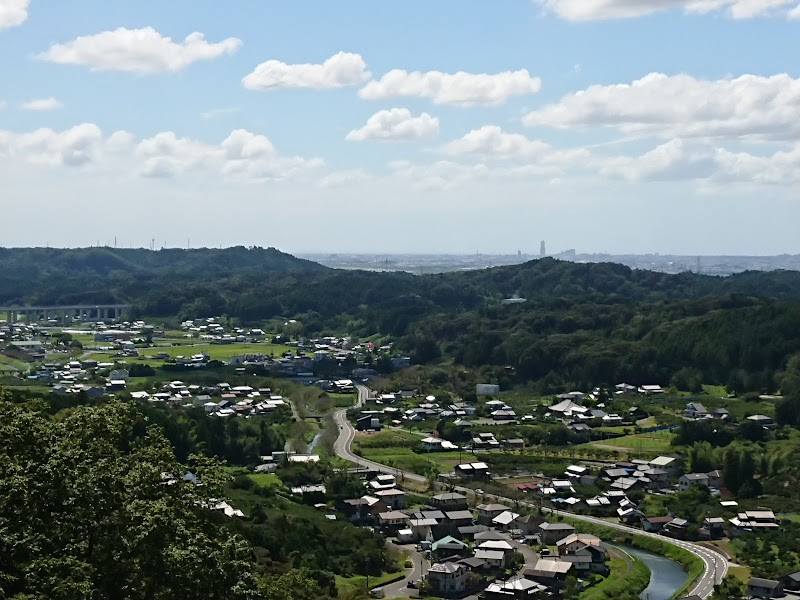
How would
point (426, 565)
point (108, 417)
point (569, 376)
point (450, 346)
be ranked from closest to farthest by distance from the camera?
point (108, 417) → point (426, 565) → point (569, 376) → point (450, 346)

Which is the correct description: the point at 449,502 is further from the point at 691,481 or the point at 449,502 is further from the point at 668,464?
the point at 668,464

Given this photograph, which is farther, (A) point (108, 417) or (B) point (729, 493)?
(B) point (729, 493)

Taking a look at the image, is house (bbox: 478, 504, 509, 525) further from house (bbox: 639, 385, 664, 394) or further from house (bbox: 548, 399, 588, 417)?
house (bbox: 639, 385, 664, 394)

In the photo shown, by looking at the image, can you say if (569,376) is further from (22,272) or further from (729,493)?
(22,272)

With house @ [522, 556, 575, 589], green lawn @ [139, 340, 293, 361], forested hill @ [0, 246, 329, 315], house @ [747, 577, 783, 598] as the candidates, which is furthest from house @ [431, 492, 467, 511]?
forested hill @ [0, 246, 329, 315]

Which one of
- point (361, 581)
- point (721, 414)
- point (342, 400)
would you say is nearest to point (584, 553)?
point (361, 581)

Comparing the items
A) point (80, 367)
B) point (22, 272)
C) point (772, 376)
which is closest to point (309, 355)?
point (80, 367)
